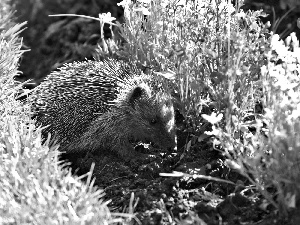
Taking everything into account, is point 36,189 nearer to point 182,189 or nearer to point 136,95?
point 182,189

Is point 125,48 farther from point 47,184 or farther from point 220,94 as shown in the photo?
point 47,184

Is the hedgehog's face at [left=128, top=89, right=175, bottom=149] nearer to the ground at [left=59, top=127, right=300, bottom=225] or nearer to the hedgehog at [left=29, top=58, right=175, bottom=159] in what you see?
the hedgehog at [left=29, top=58, right=175, bottom=159]

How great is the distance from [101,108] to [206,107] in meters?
1.01

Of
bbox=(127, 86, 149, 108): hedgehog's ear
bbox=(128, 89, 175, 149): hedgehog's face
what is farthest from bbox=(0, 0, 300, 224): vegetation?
bbox=(127, 86, 149, 108): hedgehog's ear

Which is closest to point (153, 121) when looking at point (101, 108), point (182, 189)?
point (101, 108)

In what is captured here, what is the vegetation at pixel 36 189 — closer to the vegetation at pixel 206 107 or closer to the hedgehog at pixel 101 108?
the vegetation at pixel 206 107

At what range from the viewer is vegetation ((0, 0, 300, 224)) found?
11.6 ft

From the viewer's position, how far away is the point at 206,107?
4.92 meters

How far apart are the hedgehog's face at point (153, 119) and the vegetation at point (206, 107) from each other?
16 centimetres

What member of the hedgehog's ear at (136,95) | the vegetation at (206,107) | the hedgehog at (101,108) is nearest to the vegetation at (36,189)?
the vegetation at (206,107)

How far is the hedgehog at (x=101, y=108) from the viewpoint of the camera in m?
5.20

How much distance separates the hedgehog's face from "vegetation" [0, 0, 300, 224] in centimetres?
16

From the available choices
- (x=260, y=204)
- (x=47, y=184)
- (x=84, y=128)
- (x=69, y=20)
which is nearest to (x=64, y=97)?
(x=84, y=128)

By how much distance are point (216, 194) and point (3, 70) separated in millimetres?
2670
